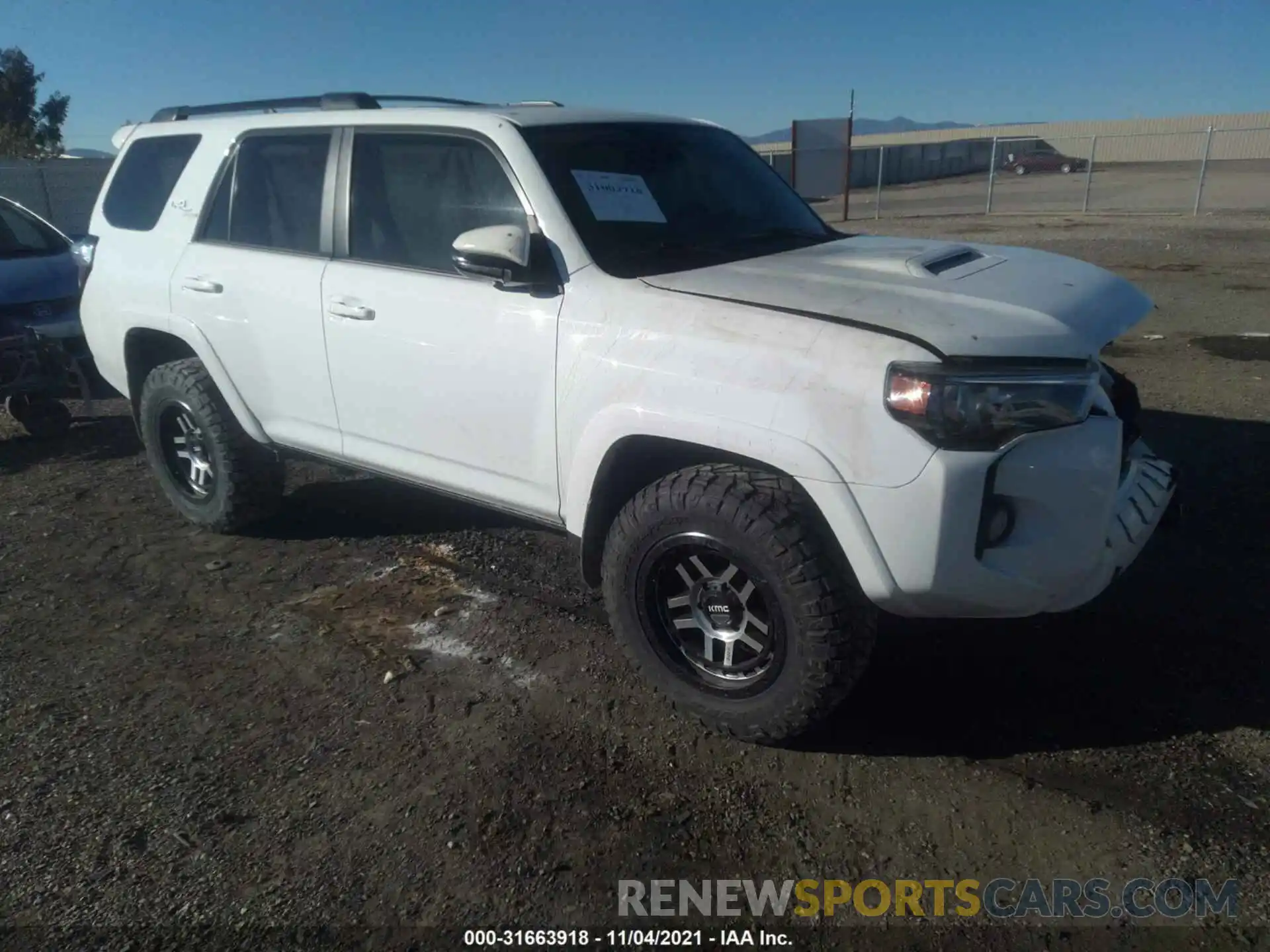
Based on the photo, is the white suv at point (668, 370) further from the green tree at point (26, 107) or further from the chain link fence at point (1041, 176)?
the green tree at point (26, 107)

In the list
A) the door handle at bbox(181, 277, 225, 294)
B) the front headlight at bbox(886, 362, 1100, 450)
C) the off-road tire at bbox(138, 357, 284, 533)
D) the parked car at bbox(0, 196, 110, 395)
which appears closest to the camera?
the front headlight at bbox(886, 362, 1100, 450)

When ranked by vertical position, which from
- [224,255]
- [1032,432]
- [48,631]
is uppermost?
[224,255]

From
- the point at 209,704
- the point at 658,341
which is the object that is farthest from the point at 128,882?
the point at 658,341

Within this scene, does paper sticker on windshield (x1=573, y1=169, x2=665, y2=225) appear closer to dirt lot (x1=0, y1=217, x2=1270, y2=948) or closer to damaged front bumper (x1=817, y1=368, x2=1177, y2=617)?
damaged front bumper (x1=817, y1=368, x2=1177, y2=617)

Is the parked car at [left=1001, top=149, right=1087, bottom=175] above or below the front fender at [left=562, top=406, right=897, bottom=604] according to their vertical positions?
above

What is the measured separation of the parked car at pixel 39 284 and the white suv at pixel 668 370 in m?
2.74

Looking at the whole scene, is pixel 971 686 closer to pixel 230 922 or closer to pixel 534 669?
pixel 534 669

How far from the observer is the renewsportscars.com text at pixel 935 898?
2.30 metres

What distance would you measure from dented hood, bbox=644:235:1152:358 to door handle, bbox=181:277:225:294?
2.27 m

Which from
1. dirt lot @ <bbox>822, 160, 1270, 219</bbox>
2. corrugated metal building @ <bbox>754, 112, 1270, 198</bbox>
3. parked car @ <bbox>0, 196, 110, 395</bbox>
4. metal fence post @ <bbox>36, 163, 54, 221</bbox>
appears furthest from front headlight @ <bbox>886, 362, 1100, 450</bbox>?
corrugated metal building @ <bbox>754, 112, 1270, 198</bbox>

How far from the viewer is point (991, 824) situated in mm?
2592

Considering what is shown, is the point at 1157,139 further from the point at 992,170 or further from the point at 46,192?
the point at 46,192

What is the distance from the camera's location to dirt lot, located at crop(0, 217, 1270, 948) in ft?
8.05

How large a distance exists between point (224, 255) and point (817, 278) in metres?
2.77
